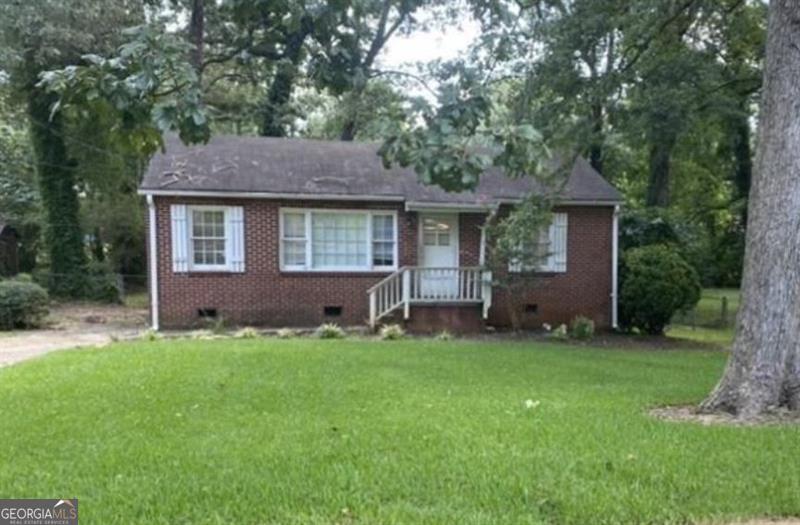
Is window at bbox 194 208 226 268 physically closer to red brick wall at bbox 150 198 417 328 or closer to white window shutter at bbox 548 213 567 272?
red brick wall at bbox 150 198 417 328

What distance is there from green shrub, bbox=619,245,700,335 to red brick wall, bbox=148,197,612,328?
2.75 feet

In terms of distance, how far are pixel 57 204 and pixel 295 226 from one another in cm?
1178

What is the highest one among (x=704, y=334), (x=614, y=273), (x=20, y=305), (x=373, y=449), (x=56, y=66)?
(x=56, y=66)

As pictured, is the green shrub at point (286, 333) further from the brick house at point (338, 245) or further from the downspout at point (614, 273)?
the downspout at point (614, 273)

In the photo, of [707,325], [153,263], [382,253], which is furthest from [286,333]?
[707,325]

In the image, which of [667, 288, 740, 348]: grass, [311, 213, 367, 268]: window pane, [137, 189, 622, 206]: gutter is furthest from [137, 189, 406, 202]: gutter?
[667, 288, 740, 348]: grass

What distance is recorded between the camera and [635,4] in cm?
1119

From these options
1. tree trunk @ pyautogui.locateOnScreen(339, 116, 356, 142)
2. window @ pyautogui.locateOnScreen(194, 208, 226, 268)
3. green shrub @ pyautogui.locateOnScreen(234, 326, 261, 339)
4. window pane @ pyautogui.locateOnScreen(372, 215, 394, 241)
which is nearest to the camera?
green shrub @ pyautogui.locateOnScreen(234, 326, 261, 339)

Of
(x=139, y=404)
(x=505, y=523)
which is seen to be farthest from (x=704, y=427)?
(x=139, y=404)

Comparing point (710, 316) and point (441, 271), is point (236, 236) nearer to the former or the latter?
point (441, 271)

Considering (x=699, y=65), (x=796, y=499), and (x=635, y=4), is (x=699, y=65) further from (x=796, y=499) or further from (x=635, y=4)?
(x=796, y=499)

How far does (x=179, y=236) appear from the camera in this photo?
544 inches

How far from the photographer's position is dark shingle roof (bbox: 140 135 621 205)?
14.1 meters

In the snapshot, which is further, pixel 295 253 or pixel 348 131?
pixel 348 131
